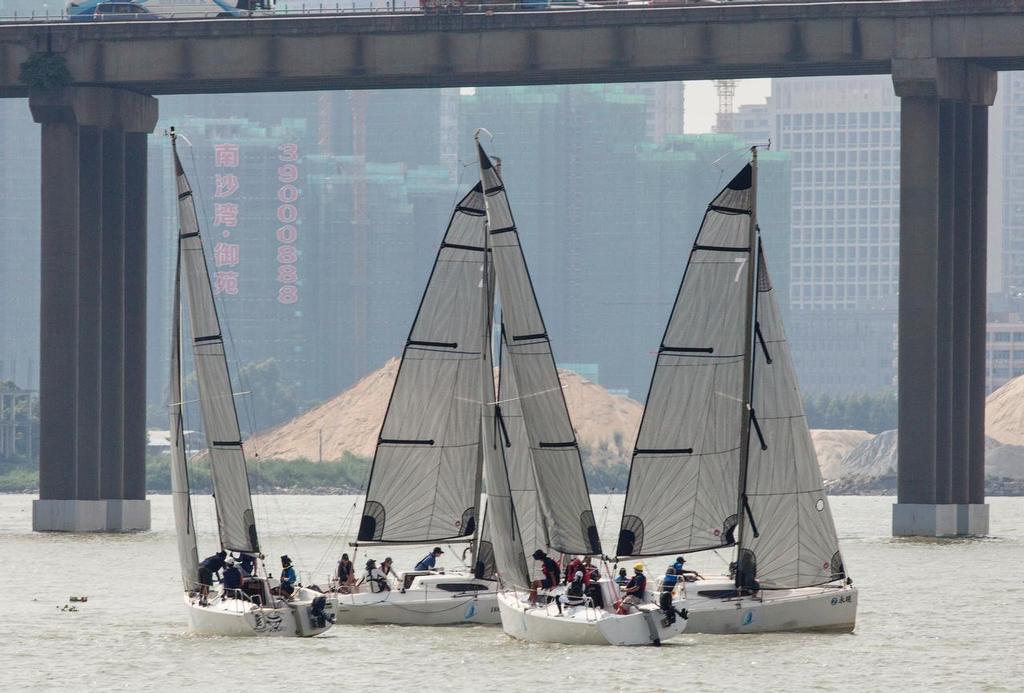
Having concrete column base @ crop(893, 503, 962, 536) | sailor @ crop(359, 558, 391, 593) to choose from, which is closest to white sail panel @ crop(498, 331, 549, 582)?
sailor @ crop(359, 558, 391, 593)

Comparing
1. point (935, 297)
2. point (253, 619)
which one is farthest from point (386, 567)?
point (935, 297)

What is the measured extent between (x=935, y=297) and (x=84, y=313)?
40.4 meters

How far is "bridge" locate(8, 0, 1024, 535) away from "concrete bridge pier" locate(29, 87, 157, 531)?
97 mm

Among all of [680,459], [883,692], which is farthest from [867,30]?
[883,692]

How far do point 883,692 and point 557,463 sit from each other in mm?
11537

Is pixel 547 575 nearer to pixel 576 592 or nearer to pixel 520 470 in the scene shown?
pixel 576 592

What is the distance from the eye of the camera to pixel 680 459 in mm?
59188

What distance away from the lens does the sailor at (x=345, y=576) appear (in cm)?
6278

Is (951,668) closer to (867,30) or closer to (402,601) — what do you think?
(402,601)

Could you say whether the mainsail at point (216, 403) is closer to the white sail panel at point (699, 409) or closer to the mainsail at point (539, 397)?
the mainsail at point (539, 397)

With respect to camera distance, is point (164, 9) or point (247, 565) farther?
point (164, 9)

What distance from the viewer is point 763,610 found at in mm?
57688

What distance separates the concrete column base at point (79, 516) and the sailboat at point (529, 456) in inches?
1992

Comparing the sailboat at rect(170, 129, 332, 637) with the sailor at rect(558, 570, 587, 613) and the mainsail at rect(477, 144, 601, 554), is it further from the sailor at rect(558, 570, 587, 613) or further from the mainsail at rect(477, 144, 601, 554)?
the sailor at rect(558, 570, 587, 613)
